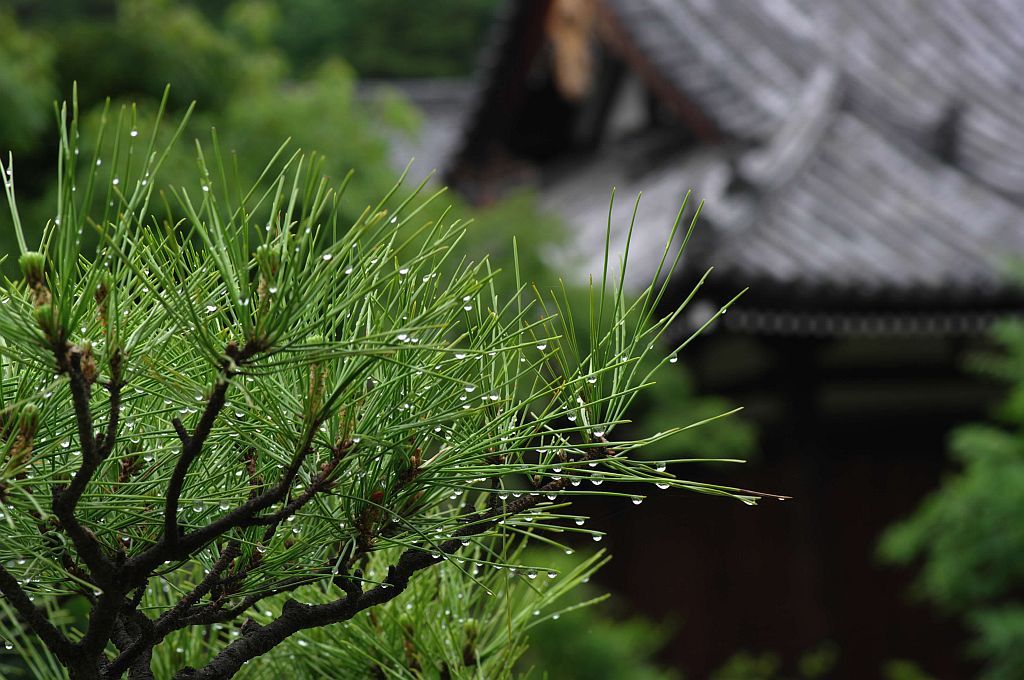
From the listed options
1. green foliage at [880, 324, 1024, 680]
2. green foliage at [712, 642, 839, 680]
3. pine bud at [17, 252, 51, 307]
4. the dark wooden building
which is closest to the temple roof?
the dark wooden building

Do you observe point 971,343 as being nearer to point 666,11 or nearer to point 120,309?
point 666,11

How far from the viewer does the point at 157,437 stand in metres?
0.88

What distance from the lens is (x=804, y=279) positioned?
13.3 ft

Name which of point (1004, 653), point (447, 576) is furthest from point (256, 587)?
point (1004, 653)

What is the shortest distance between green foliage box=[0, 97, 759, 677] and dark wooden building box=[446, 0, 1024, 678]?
3147 millimetres

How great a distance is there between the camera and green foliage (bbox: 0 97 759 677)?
0.71 meters

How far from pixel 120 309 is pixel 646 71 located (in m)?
4.95

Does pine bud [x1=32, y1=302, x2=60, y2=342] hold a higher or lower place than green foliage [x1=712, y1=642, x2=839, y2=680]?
higher

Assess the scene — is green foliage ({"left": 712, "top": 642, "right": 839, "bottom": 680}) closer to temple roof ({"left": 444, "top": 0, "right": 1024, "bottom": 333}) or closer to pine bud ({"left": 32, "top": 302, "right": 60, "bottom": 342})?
temple roof ({"left": 444, "top": 0, "right": 1024, "bottom": 333})

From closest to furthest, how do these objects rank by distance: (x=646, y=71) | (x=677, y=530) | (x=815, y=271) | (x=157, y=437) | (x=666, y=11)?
(x=157, y=437)
(x=815, y=271)
(x=677, y=530)
(x=646, y=71)
(x=666, y=11)

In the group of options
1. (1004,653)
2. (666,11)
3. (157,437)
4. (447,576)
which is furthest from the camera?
(666,11)

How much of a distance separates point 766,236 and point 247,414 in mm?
3824

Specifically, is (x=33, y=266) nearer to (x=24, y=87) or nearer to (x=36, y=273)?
(x=36, y=273)

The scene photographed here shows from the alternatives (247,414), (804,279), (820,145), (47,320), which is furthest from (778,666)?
(47,320)
